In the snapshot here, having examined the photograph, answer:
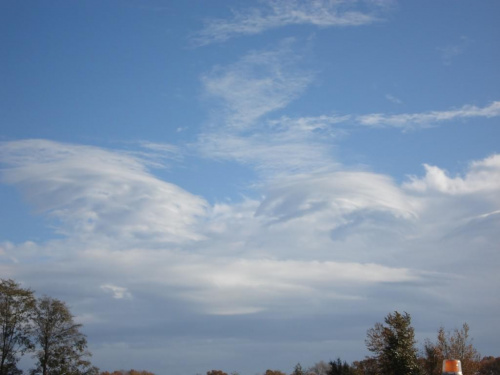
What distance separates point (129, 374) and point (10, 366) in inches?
5357

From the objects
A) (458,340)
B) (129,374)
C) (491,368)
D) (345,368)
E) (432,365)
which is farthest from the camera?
(129,374)

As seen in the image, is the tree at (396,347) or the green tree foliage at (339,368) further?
the green tree foliage at (339,368)

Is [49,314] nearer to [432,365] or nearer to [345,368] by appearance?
[345,368]

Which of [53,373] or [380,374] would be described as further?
[53,373]

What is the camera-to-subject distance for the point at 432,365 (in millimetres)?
66750

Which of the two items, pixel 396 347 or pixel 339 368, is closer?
pixel 396 347

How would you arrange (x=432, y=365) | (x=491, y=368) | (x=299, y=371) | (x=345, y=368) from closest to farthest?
(x=432, y=365)
(x=345, y=368)
(x=299, y=371)
(x=491, y=368)

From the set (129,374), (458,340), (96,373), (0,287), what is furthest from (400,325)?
(129,374)

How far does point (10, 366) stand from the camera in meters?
61.6

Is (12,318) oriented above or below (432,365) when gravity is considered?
above

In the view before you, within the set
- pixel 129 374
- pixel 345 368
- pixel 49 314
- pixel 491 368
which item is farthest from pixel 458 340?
pixel 129 374

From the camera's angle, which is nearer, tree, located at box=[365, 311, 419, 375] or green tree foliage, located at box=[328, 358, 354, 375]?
tree, located at box=[365, 311, 419, 375]

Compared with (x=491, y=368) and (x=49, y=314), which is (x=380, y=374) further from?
(x=491, y=368)

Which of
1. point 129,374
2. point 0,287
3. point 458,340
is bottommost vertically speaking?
point 129,374
